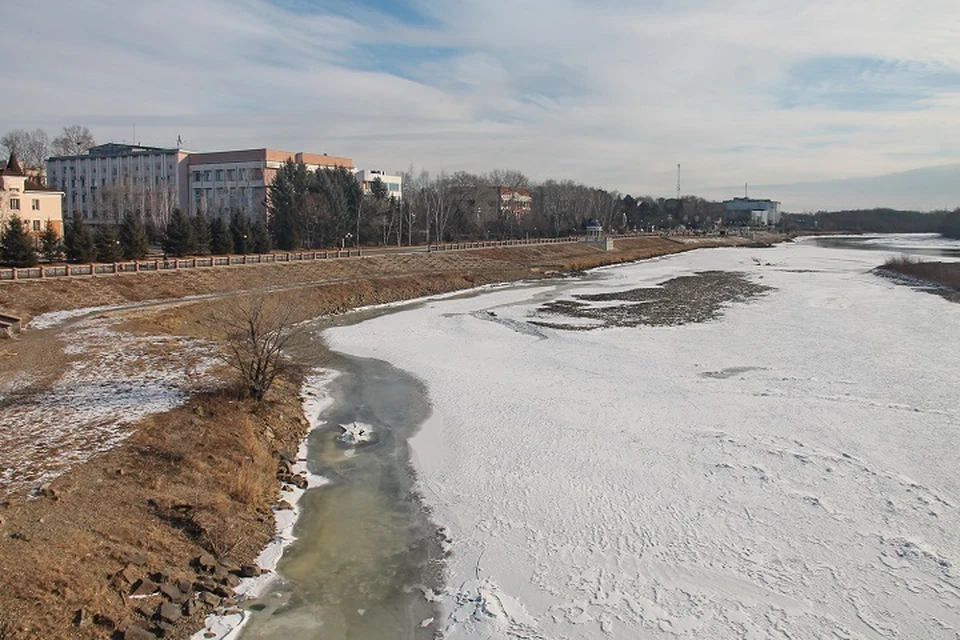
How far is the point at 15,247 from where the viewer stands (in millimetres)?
38656

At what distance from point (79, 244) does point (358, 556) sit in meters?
37.2

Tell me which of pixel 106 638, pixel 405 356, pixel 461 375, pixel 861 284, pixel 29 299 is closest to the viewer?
pixel 106 638

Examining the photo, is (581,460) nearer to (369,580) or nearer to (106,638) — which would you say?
(369,580)

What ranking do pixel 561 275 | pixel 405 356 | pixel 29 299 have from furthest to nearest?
pixel 561 275 → pixel 29 299 → pixel 405 356

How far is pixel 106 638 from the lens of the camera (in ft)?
A: 31.7

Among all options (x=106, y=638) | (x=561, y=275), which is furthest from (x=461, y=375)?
(x=561, y=275)

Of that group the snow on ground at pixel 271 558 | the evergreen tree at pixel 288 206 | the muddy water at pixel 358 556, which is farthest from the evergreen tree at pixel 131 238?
the muddy water at pixel 358 556

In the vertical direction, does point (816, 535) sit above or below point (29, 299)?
below

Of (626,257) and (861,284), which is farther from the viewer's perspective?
(626,257)

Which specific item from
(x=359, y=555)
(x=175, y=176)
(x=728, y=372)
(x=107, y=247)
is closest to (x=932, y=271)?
(x=728, y=372)

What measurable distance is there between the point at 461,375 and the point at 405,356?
4.28m

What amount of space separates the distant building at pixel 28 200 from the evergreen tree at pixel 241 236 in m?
14.1

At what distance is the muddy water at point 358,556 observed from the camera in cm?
1083

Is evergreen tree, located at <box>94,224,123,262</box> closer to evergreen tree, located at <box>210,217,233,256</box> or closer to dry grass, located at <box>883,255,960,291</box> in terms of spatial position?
evergreen tree, located at <box>210,217,233,256</box>
